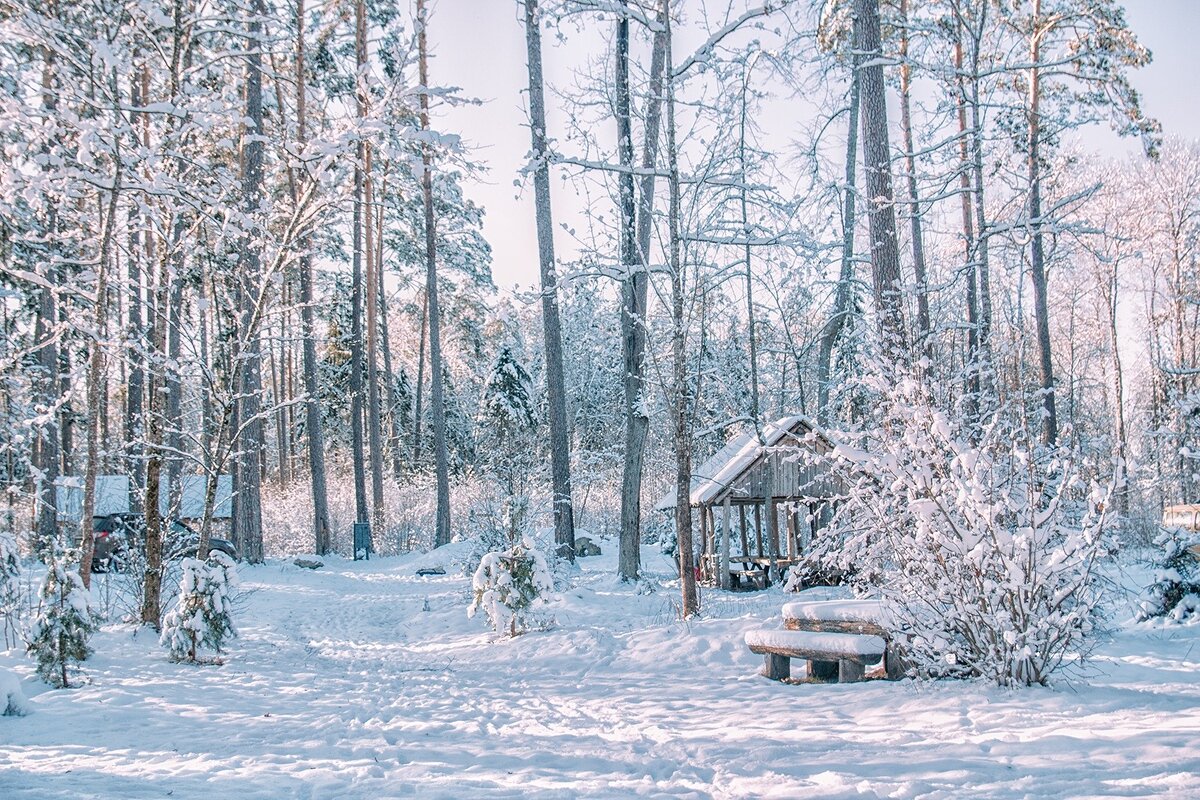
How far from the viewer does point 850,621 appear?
21.4 ft

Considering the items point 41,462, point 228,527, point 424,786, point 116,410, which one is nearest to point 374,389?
point 228,527

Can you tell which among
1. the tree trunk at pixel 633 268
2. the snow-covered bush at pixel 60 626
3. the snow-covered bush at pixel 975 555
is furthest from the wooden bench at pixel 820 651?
the snow-covered bush at pixel 60 626

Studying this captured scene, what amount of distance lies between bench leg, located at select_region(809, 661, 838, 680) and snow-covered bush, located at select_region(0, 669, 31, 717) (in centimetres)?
580

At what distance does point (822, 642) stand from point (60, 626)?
601cm

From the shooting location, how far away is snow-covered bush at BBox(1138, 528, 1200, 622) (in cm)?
841

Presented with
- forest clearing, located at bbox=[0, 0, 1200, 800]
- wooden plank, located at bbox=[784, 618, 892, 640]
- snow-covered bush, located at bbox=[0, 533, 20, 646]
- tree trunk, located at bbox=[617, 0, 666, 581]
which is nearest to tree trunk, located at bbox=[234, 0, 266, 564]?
forest clearing, located at bbox=[0, 0, 1200, 800]

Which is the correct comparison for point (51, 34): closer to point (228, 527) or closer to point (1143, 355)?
point (228, 527)

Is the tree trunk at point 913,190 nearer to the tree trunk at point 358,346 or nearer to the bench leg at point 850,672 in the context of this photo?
the bench leg at point 850,672

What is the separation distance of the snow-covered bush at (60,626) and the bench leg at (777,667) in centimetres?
564

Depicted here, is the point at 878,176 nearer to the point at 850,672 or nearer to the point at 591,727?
the point at 850,672

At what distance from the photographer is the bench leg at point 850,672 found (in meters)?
6.31

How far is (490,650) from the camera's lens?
9219 millimetres

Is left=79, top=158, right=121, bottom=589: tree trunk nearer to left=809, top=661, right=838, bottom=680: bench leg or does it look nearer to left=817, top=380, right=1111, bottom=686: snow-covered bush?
left=809, top=661, right=838, bottom=680: bench leg

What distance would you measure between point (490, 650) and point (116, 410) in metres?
38.4
